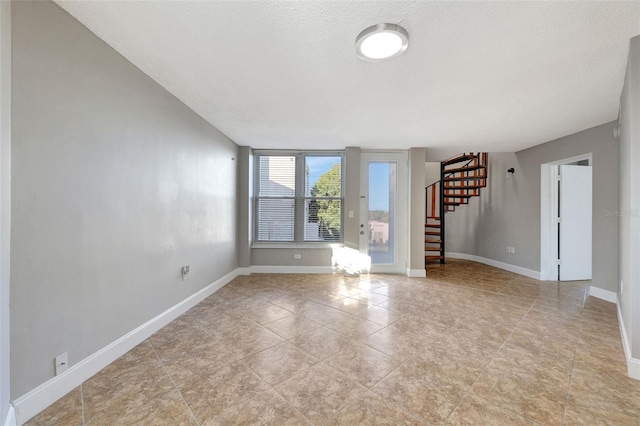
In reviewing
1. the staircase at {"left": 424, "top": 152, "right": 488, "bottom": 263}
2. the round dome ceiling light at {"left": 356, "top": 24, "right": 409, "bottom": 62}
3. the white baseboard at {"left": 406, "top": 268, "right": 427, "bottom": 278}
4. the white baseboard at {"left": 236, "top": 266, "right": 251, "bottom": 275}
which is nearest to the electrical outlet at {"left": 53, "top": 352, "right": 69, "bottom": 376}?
the round dome ceiling light at {"left": 356, "top": 24, "right": 409, "bottom": 62}

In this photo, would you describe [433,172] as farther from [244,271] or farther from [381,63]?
[244,271]

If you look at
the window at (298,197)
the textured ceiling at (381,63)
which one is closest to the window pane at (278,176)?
the window at (298,197)

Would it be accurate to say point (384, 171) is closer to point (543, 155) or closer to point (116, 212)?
point (543, 155)

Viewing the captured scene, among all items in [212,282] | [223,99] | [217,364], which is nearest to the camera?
[217,364]

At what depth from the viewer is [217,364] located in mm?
1901

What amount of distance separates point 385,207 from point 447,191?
302cm

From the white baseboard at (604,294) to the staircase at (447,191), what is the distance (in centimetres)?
253

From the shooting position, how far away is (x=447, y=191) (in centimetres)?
674

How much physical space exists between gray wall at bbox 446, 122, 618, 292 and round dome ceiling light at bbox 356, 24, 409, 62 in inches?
150

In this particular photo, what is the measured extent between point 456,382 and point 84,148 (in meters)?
3.15

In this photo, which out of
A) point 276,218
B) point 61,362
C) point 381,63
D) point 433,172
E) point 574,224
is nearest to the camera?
point 61,362

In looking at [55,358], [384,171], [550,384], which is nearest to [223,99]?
[55,358]

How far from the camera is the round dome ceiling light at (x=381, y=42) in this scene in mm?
1592

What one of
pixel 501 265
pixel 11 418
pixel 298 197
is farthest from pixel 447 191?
pixel 11 418
